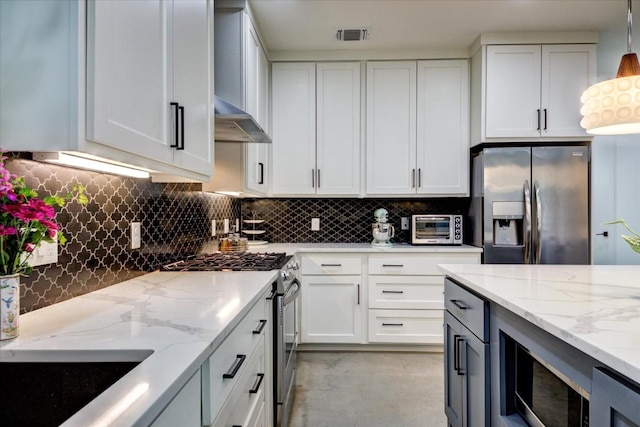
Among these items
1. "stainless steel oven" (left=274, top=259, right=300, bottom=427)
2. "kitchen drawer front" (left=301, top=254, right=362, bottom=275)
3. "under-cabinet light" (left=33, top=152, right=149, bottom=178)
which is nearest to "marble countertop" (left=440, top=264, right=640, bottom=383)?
"stainless steel oven" (left=274, top=259, right=300, bottom=427)

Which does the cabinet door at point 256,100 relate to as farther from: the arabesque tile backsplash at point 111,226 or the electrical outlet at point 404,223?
the electrical outlet at point 404,223

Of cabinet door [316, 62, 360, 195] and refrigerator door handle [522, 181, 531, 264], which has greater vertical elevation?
cabinet door [316, 62, 360, 195]

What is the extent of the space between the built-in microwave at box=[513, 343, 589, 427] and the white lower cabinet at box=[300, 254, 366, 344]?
188 cm

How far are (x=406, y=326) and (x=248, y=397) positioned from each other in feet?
6.75

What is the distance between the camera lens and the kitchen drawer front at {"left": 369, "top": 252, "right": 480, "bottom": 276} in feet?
10.2

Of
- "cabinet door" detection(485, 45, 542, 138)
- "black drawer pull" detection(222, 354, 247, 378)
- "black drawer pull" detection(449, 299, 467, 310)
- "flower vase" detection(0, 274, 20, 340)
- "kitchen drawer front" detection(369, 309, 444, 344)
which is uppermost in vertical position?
"cabinet door" detection(485, 45, 542, 138)

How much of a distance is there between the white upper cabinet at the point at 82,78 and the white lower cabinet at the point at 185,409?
59 centimetres

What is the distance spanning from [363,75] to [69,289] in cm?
288

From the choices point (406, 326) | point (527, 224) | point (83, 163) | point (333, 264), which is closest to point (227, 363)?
point (83, 163)

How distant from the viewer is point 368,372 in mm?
2824

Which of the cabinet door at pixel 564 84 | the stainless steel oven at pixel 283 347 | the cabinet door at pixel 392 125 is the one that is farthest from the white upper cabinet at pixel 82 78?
the cabinet door at pixel 564 84

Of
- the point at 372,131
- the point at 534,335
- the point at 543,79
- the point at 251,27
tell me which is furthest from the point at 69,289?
the point at 543,79

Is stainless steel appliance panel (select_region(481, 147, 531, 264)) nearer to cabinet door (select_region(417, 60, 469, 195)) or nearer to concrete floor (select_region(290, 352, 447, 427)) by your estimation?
cabinet door (select_region(417, 60, 469, 195))

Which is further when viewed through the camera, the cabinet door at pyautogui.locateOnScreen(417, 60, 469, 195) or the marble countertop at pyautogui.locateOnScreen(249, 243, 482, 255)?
the cabinet door at pyautogui.locateOnScreen(417, 60, 469, 195)
